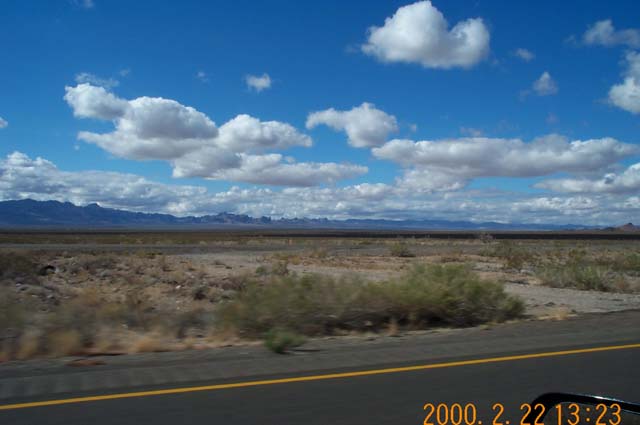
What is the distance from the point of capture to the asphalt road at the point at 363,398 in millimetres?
5973

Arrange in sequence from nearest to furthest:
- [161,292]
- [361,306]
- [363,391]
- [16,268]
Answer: [363,391] < [361,306] < [161,292] < [16,268]

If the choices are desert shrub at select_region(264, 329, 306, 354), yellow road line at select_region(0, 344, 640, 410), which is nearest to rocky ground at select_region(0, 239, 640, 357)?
desert shrub at select_region(264, 329, 306, 354)

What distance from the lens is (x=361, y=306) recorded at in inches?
537

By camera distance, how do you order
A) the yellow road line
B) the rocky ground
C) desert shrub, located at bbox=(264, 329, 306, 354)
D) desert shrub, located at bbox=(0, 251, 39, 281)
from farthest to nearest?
desert shrub, located at bbox=(0, 251, 39, 281) → the rocky ground → desert shrub, located at bbox=(264, 329, 306, 354) → the yellow road line

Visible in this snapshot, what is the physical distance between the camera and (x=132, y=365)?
8680 millimetres

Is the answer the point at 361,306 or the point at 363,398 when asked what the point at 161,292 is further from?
the point at 363,398

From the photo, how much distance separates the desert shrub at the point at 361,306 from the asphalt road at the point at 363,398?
500cm

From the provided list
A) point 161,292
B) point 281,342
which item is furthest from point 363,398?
point 161,292

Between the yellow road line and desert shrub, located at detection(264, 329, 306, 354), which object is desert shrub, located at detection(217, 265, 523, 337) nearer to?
desert shrub, located at detection(264, 329, 306, 354)

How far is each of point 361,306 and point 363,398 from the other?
695 cm

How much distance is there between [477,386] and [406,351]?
8.25 feet

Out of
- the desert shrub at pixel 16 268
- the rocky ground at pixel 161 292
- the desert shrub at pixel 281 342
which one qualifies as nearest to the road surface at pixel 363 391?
the desert shrub at pixel 281 342

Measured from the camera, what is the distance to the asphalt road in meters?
5.97

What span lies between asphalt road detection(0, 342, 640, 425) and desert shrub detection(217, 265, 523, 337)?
5004 millimetres
